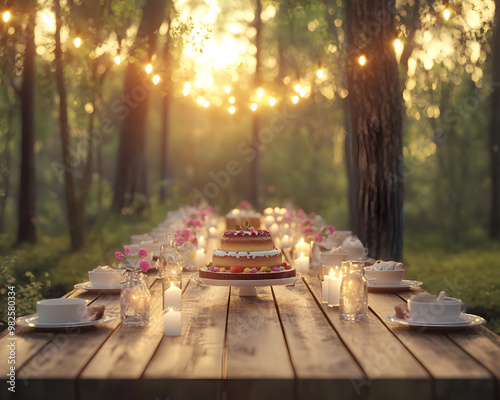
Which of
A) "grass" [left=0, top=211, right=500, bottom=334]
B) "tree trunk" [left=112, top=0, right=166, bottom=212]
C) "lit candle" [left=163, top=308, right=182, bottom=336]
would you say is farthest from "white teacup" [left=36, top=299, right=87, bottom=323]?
"tree trunk" [left=112, top=0, right=166, bottom=212]

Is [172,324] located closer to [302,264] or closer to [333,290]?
[333,290]

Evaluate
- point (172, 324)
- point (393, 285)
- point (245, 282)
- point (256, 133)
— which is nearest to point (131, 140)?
point (256, 133)

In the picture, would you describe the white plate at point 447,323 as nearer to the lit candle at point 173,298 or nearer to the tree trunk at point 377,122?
the lit candle at point 173,298

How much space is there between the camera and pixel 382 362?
9.73 ft

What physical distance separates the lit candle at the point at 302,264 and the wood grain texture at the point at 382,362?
2433 millimetres

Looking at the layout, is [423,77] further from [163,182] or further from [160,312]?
[160,312]

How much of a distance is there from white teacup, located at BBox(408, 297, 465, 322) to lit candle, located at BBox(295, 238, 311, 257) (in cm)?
283

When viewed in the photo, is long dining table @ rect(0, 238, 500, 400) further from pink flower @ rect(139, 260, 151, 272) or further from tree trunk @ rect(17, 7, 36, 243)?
tree trunk @ rect(17, 7, 36, 243)

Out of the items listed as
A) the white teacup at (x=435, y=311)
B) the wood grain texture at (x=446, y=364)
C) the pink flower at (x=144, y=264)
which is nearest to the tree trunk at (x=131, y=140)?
the pink flower at (x=144, y=264)

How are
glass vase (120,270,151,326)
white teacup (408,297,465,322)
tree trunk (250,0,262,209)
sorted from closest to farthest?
white teacup (408,297,465,322) → glass vase (120,270,151,326) → tree trunk (250,0,262,209)

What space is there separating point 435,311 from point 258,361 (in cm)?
111

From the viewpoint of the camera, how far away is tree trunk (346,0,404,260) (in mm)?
9078

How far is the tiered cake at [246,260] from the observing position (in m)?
4.73

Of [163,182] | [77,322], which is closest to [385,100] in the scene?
[77,322]
